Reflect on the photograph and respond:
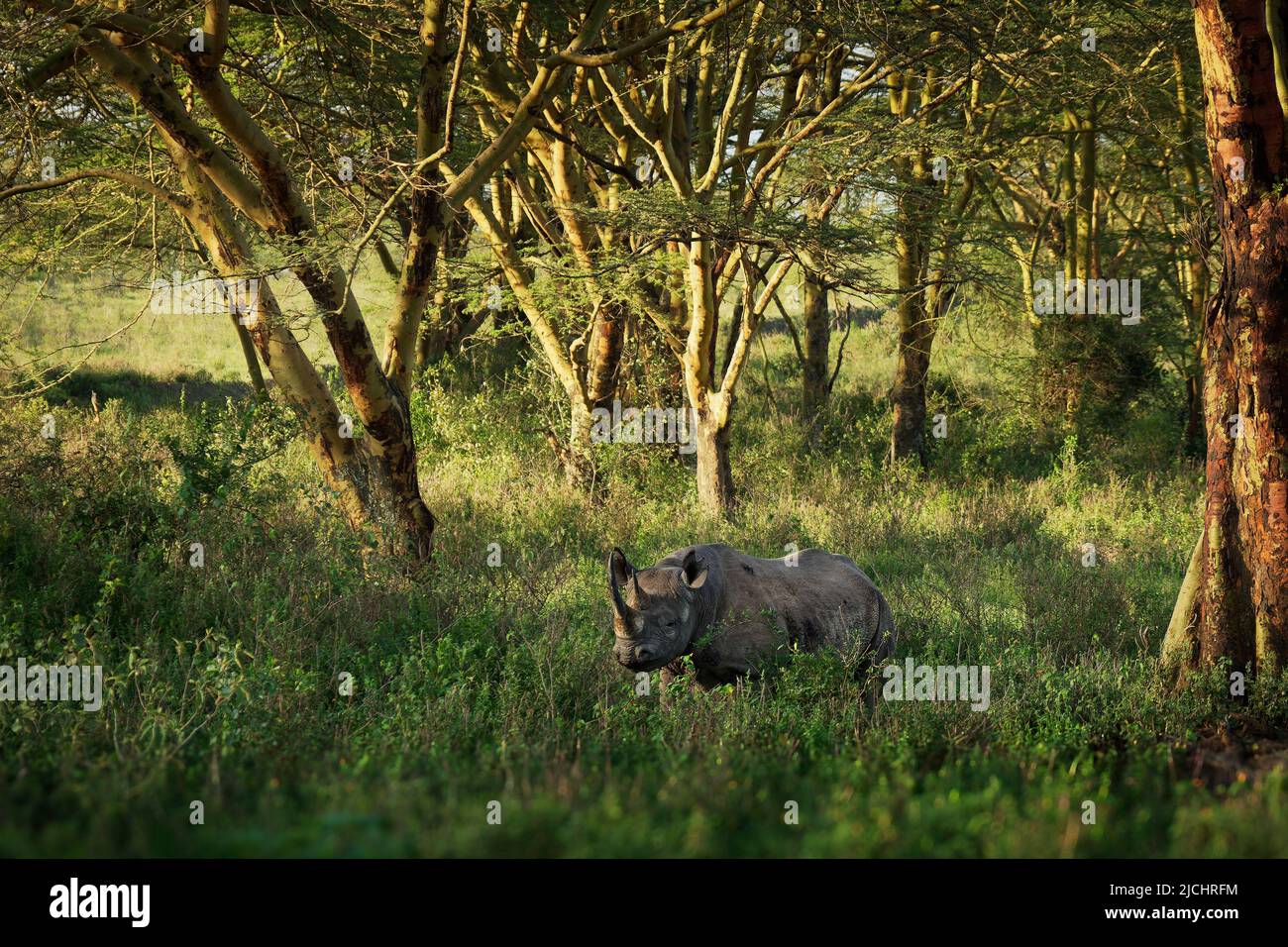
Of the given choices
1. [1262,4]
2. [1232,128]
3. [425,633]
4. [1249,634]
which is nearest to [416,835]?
[425,633]

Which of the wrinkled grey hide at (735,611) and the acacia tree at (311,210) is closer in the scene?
the wrinkled grey hide at (735,611)

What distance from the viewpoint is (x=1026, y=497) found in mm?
13719

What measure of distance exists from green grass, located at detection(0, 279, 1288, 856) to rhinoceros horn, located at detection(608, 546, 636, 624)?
19.3 inches

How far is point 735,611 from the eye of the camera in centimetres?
659

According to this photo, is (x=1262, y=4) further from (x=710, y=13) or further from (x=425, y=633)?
(x=425, y=633)

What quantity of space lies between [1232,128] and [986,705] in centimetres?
365
